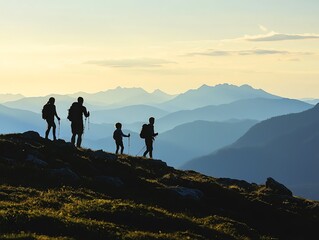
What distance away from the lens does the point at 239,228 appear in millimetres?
27984

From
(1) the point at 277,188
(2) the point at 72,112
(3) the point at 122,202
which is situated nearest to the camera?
(3) the point at 122,202

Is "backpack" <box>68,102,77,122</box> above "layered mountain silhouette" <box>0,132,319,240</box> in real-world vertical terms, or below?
above

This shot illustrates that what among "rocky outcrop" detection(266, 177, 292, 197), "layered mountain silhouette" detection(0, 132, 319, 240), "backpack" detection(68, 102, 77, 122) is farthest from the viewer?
"rocky outcrop" detection(266, 177, 292, 197)

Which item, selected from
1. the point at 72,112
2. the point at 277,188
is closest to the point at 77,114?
the point at 72,112

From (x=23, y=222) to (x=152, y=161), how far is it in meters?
24.6

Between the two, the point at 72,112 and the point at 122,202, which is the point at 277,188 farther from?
the point at 122,202

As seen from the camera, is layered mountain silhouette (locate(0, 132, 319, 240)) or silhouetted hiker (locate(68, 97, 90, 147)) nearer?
layered mountain silhouette (locate(0, 132, 319, 240))

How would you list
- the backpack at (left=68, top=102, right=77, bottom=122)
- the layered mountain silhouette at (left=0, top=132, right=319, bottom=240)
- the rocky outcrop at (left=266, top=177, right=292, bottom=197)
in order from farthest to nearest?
the rocky outcrop at (left=266, top=177, right=292, bottom=197)
the backpack at (left=68, top=102, right=77, bottom=122)
the layered mountain silhouette at (left=0, top=132, right=319, bottom=240)

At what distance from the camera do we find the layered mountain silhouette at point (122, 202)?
21891 mm

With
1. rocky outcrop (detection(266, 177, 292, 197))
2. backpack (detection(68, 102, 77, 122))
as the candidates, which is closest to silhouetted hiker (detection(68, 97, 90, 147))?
backpack (detection(68, 102, 77, 122))

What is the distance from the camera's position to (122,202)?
28.5 meters

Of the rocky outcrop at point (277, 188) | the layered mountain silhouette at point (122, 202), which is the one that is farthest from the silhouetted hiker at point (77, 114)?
the rocky outcrop at point (277, 188)

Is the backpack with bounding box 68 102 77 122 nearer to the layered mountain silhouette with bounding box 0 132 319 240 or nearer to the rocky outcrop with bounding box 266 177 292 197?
the layered mountain silhouette with bounding box 0 132 319 240

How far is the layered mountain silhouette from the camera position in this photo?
71.8 feet
